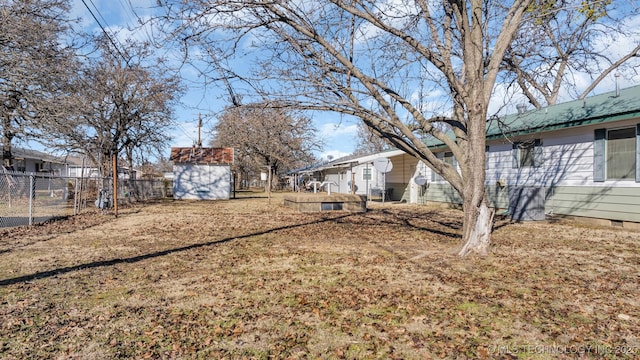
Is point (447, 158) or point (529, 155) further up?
point (447, 158)

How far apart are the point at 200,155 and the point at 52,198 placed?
33.7 feet

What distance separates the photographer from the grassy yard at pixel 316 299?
3281 millimetres

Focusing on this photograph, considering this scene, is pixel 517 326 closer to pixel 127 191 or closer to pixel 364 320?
pixel 364 320

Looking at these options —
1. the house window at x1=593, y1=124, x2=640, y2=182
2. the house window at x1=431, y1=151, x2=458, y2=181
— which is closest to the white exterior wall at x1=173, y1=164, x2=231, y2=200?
the house window at x1=431, y1=151, x2=458, y2=181

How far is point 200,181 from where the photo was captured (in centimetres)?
2756

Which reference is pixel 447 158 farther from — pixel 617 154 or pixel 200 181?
pixel 200 181

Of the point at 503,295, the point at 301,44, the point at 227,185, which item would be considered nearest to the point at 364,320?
the point at 503,295

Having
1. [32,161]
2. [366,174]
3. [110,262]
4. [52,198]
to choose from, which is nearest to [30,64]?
[110,262]

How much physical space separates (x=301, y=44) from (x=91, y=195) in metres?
18.6

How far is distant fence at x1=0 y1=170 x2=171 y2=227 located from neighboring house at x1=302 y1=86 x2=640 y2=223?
13027mm

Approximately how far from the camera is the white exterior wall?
27.3 m

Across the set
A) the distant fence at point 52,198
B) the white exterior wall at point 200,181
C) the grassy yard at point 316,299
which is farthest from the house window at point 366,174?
the grassy yard at point 316,299

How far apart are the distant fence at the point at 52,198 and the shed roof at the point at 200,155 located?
2.35 metres

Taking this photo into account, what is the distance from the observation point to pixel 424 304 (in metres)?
4.31
